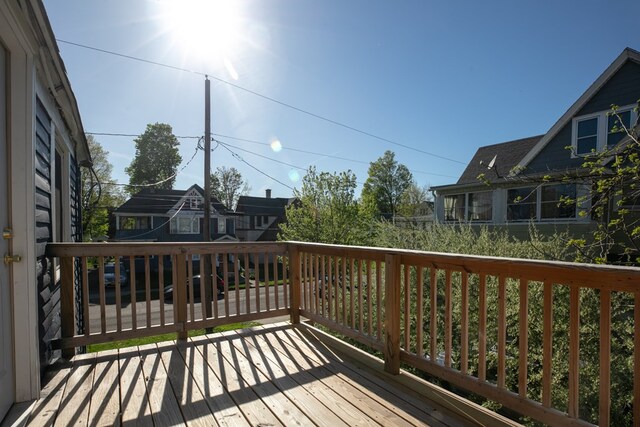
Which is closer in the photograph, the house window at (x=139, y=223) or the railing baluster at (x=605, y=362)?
the railing baluster at (x=605, y=362)

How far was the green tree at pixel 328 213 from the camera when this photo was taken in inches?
401

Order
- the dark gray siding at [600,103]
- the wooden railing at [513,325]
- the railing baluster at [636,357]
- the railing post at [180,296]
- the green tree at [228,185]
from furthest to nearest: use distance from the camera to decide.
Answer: the green tree at [228,185] → the dark gray siding at [600,103] → the railing post at [180,296] → the wooden railing at [513,325] → the railing baluster at [636,357]

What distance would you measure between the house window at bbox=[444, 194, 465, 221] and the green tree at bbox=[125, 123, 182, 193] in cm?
2397

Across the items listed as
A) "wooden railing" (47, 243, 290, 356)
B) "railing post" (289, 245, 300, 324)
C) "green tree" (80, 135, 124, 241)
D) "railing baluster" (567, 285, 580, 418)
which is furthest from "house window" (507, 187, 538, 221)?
"green tree" (80, 135, 124, 241)

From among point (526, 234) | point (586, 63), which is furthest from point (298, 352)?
point (586, 63)

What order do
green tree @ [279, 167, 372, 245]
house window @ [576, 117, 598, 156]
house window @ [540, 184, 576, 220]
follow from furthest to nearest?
green tree @ [279, 167, 372, 245]
house window @ [540, 184, 576, 220]
house window @ [576, 117, 598, 156]

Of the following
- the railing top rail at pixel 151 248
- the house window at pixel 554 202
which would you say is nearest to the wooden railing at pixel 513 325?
the railing top rail at pixel 151 248

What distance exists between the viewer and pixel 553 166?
1037 centimetres

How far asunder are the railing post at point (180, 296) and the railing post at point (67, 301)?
2.41 ft

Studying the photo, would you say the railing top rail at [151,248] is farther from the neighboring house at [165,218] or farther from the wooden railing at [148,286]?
the neighboring house at [165,218]

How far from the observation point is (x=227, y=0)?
186 inches

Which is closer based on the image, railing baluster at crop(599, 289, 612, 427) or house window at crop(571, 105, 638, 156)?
railing baluster at crop(599, 289, 612, 427)

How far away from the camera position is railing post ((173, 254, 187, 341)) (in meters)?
2.94

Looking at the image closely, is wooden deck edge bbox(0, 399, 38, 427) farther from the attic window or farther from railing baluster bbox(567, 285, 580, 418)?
the attic window
